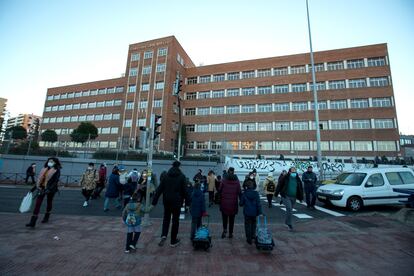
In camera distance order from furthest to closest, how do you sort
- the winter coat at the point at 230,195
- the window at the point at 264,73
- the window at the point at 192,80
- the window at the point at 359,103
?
1. the window at the point at 192,80
2. the window at the point at 264,73
3. the window at the point at 359,103
4. the winter coat at the point at 230,195

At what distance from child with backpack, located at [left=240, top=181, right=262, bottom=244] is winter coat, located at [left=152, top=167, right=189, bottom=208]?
149 centimetres

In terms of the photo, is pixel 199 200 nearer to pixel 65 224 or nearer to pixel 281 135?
pixel 65 224

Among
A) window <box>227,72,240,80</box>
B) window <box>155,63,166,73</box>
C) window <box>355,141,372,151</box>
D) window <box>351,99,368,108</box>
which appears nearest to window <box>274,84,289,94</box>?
window <box>227,72,240,80</box>

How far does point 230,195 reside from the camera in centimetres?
546

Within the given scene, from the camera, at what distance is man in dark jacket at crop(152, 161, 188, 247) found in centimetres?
479

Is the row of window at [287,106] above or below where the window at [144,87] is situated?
below

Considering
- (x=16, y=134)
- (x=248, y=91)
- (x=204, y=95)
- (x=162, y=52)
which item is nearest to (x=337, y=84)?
(x=248, y=91)

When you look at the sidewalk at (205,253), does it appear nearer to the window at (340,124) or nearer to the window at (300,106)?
the window at (340,124)

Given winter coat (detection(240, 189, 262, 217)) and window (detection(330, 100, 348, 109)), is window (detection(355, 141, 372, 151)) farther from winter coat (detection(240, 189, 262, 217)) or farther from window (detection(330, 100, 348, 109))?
winter coat (detection(240, 189, 262, 217))

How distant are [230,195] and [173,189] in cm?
156

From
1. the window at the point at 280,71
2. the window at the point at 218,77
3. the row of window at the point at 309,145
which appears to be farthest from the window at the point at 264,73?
the row of window at the point at 309,145

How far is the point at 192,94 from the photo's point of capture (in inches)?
1826

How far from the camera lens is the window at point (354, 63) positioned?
36219 mm

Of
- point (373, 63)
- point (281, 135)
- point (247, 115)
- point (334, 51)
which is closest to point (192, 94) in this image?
point (247, 115)
